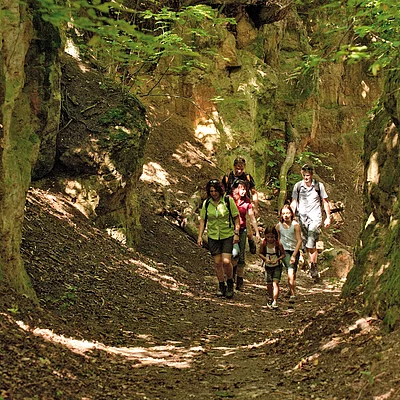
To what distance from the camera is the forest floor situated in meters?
4.84

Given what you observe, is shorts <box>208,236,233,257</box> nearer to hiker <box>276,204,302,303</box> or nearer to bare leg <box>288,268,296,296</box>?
hiker <box>276,204,302,303</box>

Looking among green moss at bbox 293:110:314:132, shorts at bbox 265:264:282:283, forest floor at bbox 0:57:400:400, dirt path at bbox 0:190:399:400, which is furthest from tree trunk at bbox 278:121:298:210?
shorts at bbox 265:264:282:283

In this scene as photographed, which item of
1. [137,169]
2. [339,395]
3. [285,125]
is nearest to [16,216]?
[339,395]

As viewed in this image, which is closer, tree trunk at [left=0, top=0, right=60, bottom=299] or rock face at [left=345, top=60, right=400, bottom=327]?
rock face at [left=345, top=60, right=400, bottom=327]

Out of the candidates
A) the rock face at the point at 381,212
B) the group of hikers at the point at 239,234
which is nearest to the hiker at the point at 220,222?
the group of hikers at the point at 239,234

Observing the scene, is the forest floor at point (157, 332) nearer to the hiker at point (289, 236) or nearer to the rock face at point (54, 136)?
the rock face at point (54, 136)

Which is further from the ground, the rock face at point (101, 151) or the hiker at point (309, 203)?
the rock face at point (101, 151)

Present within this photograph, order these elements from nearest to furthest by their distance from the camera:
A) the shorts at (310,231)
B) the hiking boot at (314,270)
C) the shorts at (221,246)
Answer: the shorts at (221,246) → the shorts at (310,231) → the hiking boot at (314,270)

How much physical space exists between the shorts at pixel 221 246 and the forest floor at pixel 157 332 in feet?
2.87

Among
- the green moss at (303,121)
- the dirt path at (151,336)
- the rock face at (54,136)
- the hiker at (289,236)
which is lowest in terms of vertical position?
the dirt path at (151,336)

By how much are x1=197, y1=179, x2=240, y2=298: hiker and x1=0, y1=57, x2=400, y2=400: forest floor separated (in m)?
0.82

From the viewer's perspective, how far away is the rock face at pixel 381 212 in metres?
5.55

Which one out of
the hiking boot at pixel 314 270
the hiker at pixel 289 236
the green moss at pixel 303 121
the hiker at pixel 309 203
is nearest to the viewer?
the hiker at pixel 289 236

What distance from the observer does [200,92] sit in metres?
18.6
